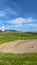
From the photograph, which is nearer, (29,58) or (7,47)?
(29,58)

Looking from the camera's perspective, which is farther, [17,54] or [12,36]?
[12,36]

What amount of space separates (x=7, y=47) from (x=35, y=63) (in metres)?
10.3

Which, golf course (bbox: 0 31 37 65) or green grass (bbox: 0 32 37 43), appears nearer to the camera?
golf course (bbox: 0 31 37 65)

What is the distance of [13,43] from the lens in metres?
25.8

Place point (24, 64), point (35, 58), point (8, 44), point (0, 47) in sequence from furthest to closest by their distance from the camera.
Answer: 1. point (8, 44)
2. point (0, 47)
3. point (35, 58)
4. point (24, 64)

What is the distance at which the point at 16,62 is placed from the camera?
552 inches

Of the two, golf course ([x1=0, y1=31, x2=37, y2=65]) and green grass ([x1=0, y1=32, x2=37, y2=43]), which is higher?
green grass ([x1=0, y1=32, x2=37, y2=43])

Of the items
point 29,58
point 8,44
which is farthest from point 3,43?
point 29,58

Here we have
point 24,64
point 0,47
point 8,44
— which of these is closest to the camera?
point 24,64

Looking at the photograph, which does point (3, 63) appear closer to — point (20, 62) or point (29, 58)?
point (20, 62)

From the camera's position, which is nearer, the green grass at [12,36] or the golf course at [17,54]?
the golf course at [17,54]

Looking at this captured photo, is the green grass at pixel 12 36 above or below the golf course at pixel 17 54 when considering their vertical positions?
above

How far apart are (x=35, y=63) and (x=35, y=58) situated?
173 cm

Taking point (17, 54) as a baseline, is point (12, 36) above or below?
above
